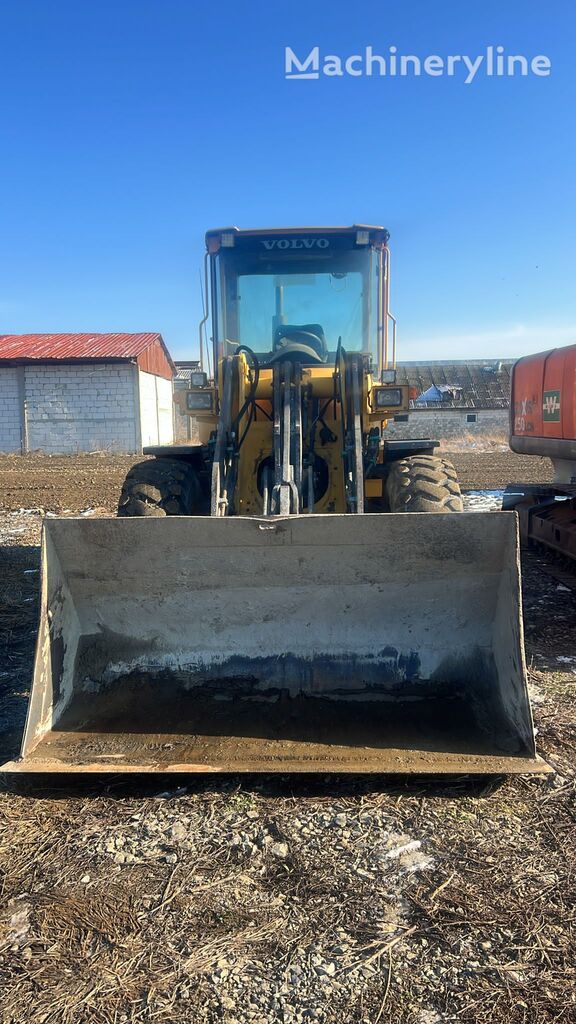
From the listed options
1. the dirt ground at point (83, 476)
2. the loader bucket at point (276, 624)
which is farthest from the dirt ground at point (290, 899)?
the dirt ground at point (83, 476)

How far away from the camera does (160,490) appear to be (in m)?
4.54

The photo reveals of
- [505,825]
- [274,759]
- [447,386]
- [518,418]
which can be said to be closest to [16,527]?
[518,418]

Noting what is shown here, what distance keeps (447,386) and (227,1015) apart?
114ft

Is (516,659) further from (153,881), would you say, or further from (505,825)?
(153,881)

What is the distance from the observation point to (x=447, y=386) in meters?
34.5

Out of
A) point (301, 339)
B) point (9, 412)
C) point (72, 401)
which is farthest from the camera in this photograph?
point (9, 412)

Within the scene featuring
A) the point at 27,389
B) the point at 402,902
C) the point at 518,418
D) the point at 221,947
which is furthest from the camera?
the point at 27,389

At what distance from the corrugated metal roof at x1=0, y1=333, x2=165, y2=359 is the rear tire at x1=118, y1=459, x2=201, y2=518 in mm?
21406

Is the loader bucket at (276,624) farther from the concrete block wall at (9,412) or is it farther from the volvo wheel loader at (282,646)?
the concrete block wall at (9,412)

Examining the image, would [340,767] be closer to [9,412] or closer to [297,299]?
[297,299]

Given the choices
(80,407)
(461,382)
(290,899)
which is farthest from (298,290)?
(461,382)

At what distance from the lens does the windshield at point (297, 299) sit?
5371mm

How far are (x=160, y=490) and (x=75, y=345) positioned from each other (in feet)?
79.7

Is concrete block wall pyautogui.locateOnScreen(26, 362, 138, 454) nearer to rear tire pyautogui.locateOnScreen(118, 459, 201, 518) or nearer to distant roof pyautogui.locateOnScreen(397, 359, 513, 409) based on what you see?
distant roof pyautogui.locateOnScreen(397, 359, 513, 409)
